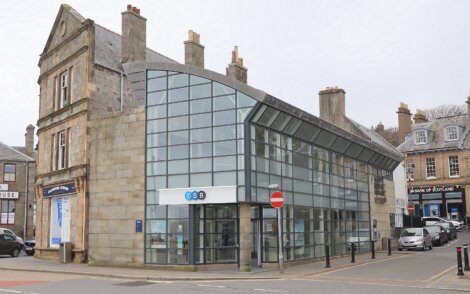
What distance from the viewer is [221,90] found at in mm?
21984

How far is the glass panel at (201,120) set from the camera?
72.6 ft

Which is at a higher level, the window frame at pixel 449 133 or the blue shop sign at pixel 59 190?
the window frame at pixel 449 133

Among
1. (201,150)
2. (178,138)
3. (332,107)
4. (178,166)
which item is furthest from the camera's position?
(332,107)

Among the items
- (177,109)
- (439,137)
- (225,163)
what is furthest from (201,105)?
(439,137)

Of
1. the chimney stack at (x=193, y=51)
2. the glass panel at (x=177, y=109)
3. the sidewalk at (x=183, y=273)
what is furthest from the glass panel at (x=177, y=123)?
the chimney stack at (x=193, y=51)

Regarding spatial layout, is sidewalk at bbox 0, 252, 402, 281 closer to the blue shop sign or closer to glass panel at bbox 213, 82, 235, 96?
the blue shop sign

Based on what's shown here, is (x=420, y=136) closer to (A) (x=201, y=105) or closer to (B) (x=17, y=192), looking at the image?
(A) (x=201, y=105)

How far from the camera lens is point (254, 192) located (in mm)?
21234

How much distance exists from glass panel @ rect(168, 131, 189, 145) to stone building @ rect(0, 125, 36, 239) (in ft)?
121

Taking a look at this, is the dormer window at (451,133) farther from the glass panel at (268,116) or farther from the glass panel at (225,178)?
the glass panel at (225,178)

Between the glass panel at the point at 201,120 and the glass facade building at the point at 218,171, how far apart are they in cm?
4

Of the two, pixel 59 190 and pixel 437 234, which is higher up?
pixel 59 190

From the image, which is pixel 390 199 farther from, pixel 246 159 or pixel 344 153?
pixel 246 159

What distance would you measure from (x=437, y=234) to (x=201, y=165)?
2422 cm
